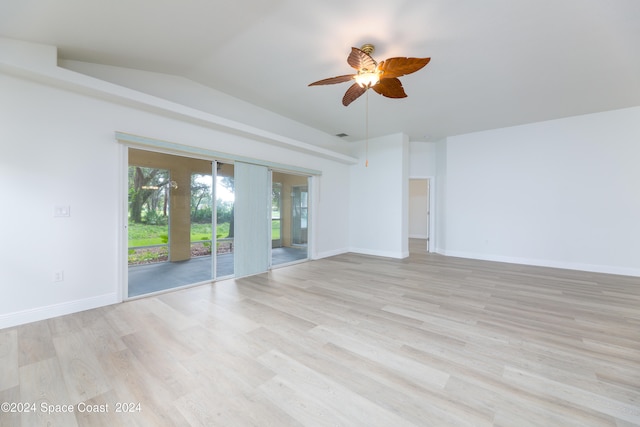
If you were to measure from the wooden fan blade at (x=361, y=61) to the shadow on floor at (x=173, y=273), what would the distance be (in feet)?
12.5

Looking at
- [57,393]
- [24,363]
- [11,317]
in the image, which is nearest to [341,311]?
[57,393]

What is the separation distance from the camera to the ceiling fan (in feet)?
7.90

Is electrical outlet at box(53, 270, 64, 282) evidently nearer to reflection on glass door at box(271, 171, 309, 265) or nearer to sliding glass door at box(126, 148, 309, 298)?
sliding glass door at box(126, 148, 309, 298)

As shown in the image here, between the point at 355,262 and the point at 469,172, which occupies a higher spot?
the point at 469,172

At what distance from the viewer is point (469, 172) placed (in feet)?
20.5

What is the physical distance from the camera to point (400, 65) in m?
2.45

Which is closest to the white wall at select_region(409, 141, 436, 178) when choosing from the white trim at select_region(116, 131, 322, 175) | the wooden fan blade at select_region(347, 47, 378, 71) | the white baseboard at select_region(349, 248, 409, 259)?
the white baseboard at select_region(349, 248, 409, 259)

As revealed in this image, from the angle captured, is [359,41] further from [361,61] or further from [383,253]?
[383,253]

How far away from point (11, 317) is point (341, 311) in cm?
353

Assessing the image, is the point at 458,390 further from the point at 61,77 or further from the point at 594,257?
the point at 594,257

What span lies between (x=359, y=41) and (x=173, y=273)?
4.67 m

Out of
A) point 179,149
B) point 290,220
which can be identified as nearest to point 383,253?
point 290,220

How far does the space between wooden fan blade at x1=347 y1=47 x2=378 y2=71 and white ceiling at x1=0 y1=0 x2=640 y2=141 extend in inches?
14.5

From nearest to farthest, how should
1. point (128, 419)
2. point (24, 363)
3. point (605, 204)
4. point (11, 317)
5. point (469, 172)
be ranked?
point (128, 419) → point (24, 363) → point (11, 317) → point (605, 204) → point (469, 172)
